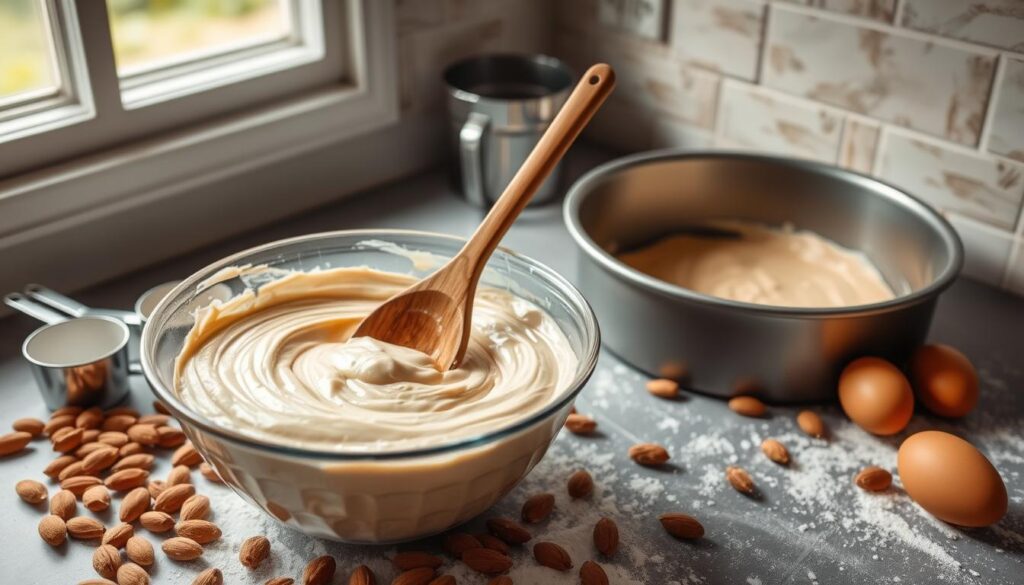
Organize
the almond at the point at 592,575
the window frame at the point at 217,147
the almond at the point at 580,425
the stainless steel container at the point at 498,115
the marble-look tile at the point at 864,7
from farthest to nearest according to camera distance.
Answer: the stainless steel container at the point at 498,115 < the marble-look tile at the point at 864,7 < the window frame at the point at 217,147 < the almond at the point at 580,425 < the almond at the point at 592,575

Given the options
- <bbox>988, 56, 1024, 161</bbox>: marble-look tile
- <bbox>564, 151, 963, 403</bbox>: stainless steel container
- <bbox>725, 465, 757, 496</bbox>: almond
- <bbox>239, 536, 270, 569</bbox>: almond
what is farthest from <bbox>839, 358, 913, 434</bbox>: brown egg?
<bbox>239, 536, 270, 569</bbox>: almond

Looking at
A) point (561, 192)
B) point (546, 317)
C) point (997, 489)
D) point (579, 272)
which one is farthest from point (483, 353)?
point (561, 192)

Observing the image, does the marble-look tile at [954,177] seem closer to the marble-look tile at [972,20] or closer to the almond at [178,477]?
the marble-look tile at [972,20]

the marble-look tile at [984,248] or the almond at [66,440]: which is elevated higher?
the marble-look tile at [984,248]

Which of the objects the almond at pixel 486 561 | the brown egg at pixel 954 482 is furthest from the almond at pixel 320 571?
the brown egg at pixel 954 482

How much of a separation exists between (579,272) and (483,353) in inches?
9.6

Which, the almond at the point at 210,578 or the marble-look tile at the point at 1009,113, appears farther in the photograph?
the marble-look tile at the point at 1009,113

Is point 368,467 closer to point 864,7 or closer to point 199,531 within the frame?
point 199,531

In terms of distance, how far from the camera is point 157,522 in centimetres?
90

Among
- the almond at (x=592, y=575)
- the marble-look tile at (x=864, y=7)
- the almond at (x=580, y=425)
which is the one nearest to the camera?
the almond at (x=592, y=575)

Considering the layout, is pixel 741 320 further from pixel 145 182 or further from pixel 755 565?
pixel 145 182

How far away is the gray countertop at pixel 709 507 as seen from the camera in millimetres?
878

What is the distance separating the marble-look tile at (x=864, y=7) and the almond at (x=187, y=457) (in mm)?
974

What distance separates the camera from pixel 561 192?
1.55 metres
